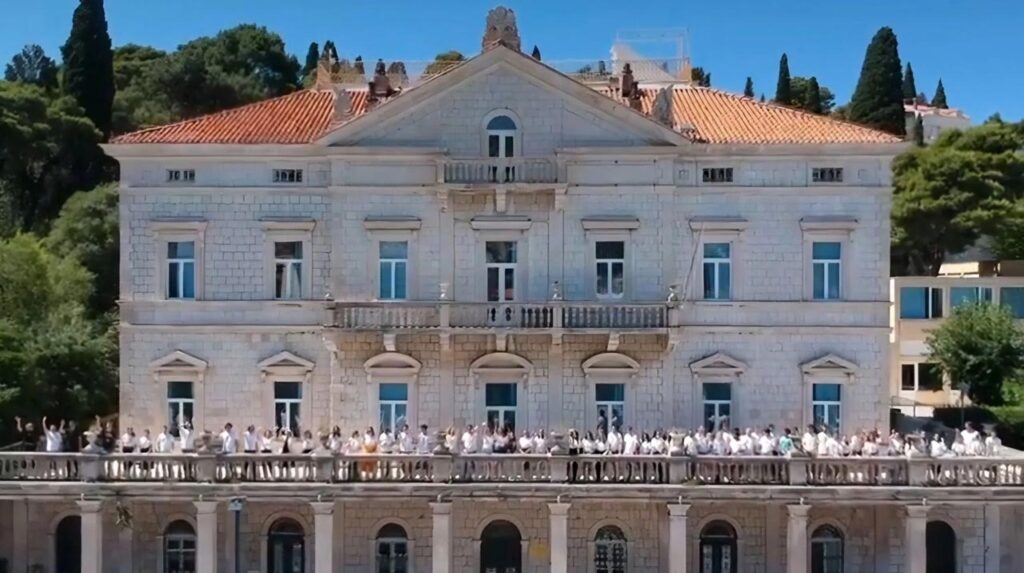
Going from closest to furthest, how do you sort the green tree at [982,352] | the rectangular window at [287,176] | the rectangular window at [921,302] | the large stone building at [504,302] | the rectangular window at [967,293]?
the large stone building at [504,302]
the rectangular window at [287,176]
the green tree at [982,352]
the rectangular window at [967,293]
the rectangular window at [921,302]

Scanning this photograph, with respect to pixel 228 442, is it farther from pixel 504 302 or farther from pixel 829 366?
pixel 829 366

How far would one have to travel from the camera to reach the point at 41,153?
51.3m

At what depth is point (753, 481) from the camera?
2694 cm

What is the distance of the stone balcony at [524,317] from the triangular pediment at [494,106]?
4626mm

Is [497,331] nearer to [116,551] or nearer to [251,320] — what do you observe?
[251,320]

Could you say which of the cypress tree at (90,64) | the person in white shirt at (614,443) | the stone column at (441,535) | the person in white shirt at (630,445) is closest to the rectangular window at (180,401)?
the stone column at (441,535)

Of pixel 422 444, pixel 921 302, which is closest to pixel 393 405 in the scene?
pixel 422 444

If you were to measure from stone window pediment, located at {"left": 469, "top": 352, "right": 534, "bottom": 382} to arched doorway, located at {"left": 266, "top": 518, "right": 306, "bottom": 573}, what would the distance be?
6.65 m

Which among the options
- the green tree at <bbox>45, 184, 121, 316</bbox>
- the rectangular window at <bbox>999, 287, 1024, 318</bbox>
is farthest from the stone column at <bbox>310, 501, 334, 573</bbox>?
the rectangular window at <bbox>999, 287, 1024, 318</bbox>

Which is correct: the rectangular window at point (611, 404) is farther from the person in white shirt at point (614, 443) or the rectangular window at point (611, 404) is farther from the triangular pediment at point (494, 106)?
the triangular pediment at point (494, 106)

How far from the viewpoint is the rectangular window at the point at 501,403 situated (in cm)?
2983

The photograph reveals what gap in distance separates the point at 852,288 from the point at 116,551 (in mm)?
21590

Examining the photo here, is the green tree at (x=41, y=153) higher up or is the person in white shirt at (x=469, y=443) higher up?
the green tree at (x=41, y=153)

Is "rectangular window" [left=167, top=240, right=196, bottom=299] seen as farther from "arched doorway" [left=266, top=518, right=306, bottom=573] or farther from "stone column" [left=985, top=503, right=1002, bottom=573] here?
"stone column" [left=985, top=503, right=1002, bottom=573]
